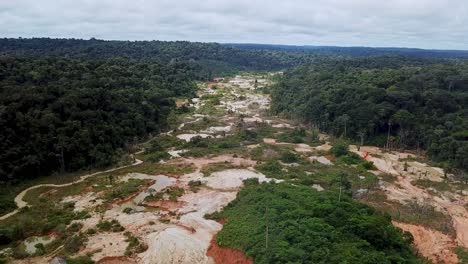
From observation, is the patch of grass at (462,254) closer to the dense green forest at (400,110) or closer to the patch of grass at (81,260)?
the dense green forest at (400,110)

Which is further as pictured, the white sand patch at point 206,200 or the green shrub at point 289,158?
the green shrub at point 289,158

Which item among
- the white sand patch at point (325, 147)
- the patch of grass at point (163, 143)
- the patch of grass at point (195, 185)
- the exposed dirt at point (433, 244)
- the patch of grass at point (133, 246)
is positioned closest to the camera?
the patch of grass at point (133, 246)

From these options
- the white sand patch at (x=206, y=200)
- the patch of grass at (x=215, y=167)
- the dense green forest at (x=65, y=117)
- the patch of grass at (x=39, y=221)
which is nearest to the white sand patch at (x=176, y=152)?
the dense green forest at (x=65, y=117)

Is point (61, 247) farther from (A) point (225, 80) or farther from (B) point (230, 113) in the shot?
(A) point (225, 80)

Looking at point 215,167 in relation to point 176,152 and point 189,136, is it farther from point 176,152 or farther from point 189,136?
point 189,136

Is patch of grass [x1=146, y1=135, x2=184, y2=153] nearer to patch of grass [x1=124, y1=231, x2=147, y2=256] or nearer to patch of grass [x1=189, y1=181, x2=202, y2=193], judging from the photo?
patch of grass [x1=189, y1=181, x2=202, y2=193]

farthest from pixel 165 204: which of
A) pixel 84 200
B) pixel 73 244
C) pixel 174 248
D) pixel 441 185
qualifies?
pixel 441 185

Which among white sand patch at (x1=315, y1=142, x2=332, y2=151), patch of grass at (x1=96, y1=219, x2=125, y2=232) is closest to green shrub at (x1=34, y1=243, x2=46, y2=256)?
patch of grass at (x1=96, y1=219, x2=125, y2=232)
